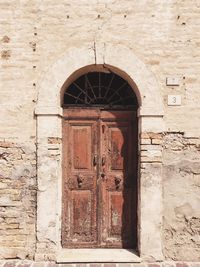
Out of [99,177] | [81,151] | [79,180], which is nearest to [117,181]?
[99,177]

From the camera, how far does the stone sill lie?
16.5ft

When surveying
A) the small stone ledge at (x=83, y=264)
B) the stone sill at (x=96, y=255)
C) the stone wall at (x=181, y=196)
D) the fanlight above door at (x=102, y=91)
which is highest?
the fanlight above door at (x=102, y=91)

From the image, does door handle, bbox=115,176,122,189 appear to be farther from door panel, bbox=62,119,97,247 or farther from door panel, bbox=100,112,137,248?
door panel, bbox=62,119,97,247

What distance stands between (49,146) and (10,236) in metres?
1.35

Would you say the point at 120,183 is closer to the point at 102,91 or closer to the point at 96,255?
the point at 96,255

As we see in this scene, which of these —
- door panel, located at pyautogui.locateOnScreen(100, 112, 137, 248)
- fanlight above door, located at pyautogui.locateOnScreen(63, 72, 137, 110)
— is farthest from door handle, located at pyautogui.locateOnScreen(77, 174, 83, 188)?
fanlight above door, located at pyautogui.locateOnScreen(63, 72, 137, 110)

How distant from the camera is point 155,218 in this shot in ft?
16.7

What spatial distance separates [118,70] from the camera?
17.1 ft

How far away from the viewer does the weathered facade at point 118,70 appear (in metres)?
5.12

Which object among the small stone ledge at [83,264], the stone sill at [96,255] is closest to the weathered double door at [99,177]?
the stone sill at [96,255]

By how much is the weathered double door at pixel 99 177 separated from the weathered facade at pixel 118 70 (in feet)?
0.99

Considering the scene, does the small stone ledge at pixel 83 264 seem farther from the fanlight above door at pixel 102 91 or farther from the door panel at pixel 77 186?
the fanlight above door at pixel 102 91

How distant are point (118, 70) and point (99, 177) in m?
1.56

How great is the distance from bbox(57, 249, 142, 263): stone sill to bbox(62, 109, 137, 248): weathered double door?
13cm
